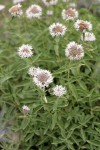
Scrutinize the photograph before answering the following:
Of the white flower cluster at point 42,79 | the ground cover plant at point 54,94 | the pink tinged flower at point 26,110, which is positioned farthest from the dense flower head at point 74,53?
the pink tinged flower at point 26,110

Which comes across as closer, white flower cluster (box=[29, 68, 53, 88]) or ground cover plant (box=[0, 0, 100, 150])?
white flower cluster (box=[29, 68, 53, 88])

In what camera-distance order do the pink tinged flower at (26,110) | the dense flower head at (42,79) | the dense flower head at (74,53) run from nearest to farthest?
the dense flower head at (42,79), the dense flower head at (74,53), the pink tinged flower at (26,110)

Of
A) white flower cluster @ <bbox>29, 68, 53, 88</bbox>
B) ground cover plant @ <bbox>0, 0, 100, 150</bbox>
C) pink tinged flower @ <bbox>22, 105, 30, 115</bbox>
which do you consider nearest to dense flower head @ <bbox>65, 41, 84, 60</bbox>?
ground cover plant @ <bbox>0, 0, 100, 150</bbox>

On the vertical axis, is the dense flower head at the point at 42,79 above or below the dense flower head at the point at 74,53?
below

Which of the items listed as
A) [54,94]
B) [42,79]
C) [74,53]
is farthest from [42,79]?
[74,53]

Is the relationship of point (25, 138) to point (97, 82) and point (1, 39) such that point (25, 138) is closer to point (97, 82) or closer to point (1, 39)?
point (97, 82)

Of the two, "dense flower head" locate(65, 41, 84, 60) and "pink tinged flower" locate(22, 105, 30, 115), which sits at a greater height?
"dense flower head" locate(65, 41, 84, 60)

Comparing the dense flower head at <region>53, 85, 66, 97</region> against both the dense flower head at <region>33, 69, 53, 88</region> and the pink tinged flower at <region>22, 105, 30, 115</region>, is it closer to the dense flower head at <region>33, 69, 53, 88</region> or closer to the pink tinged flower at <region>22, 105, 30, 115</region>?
the dense flower head at <region>33, 69, 53, 88</region>

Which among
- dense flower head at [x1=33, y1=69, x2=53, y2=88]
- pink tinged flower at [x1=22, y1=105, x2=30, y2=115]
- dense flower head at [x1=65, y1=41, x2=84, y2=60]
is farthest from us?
pink tinged flower at [x1=22, y1=105, x2=30, y2=115]

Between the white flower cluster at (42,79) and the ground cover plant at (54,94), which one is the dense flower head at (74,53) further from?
the white flower cluster at (42,79)
